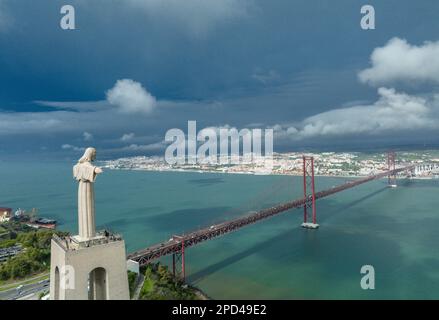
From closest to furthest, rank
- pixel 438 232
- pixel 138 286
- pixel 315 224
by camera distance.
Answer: pixel 138 286, pixel 438 232, pixel 315 224

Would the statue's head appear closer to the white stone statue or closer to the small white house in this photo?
the white stone statue

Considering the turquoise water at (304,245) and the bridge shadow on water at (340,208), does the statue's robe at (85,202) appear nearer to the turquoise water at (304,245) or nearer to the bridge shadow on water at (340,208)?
the turquoise water at (304,245)

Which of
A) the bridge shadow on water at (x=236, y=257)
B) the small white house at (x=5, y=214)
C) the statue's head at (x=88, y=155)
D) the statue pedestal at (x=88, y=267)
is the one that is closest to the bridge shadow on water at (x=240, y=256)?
the bridge shadow on water at (x=236, y=257)

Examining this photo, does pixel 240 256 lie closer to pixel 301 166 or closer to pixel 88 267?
pixel 88 267

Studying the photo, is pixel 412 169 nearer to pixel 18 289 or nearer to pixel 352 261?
pixel 352 261
